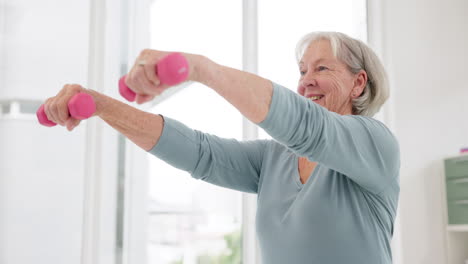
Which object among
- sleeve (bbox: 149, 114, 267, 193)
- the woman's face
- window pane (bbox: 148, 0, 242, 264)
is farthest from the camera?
window pane (bbox: 148, 0, 242, 264)

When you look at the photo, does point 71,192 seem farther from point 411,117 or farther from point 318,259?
point 411,117

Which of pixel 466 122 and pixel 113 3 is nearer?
pixel 113 3

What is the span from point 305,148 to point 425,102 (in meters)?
2.07

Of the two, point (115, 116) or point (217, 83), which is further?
point (115, 116)

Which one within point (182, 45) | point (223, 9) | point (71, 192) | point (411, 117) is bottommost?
point (71, 192)

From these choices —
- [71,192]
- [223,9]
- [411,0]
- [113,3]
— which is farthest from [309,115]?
[411,0]

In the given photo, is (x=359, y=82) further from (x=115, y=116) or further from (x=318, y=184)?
(x=115, y=116)

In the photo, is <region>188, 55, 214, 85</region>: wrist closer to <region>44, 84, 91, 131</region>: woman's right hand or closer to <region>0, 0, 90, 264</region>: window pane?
<region>44, 84, 91, 131</region>: woman's right hand

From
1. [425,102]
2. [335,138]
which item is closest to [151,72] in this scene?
[335,138]

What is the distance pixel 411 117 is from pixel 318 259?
1741 mm

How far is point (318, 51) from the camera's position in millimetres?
1329

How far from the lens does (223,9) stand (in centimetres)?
243

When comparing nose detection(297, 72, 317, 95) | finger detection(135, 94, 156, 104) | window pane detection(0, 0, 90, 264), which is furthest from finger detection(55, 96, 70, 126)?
window pane detection(0, 0, 90, 264)

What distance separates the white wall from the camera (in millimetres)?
2676
